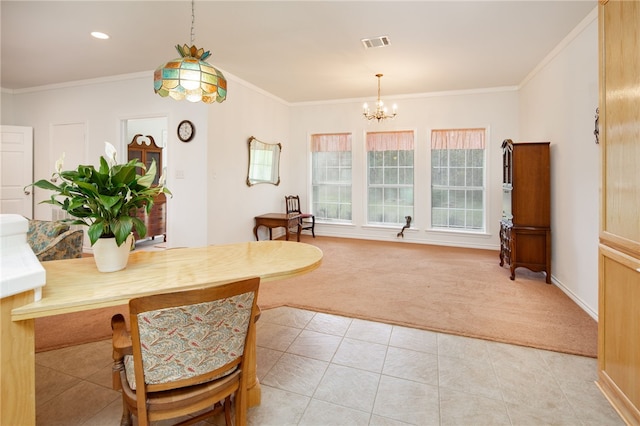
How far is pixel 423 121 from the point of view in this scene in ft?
19.3

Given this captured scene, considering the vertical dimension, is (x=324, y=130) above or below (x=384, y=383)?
above

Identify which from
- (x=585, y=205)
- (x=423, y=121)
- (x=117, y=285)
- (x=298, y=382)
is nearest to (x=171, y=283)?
(x=117, y=285)

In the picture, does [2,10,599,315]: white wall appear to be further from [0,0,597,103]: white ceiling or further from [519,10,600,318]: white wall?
[0,0,597,103]: white ceiling

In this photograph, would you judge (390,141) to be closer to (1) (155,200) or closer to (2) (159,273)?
(1) (155,200)

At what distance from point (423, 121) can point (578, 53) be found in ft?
9.08

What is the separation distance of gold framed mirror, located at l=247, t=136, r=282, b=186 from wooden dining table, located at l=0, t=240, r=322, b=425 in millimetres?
3580

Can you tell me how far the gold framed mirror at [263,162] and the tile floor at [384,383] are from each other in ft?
11.3

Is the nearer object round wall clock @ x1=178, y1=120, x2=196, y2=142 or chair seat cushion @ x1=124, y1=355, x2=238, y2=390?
chair seat cushion @ x1=124, y1=355, x2=238, y2=390

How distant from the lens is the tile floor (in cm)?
170

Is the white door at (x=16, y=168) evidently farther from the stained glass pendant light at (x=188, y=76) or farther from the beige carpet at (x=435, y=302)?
the stained glass pendant light at (x=188, y=76)

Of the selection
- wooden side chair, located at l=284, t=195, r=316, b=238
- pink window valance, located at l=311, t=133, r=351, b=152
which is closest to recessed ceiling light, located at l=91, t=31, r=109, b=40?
wooden side chair, located at l=284, t=195, r=316, b=238

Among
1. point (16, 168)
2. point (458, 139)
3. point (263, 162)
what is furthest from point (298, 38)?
point (16, 168)

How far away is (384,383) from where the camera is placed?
1.98 m

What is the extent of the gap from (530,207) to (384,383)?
3.08m
